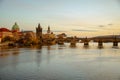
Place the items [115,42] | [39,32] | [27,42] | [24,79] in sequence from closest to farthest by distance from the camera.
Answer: [24,79] → [27,42] → [115,42] → [39,32]

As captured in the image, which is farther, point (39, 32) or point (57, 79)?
point (39, 32)

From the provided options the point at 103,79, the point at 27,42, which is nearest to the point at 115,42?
the point at 27,42

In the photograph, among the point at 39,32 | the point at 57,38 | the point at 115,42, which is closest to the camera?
the point at 115,42

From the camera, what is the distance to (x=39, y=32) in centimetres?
3781

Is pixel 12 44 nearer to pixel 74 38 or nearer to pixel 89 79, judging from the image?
pixel 74 38

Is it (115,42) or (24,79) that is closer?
(24,79)

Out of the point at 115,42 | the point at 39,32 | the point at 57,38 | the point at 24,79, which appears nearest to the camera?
the point at 24,79

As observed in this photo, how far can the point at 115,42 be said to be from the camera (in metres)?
34.7

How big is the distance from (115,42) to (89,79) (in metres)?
29.0

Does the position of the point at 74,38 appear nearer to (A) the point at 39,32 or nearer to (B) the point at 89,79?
(A) the point at 39,32

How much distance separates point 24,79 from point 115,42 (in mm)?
29522

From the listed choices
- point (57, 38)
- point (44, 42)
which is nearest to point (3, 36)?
point (44, 42)

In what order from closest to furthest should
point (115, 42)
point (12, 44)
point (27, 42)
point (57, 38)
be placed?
point (12, 44) < point (27, 42) < point (115, 42) < point (57, 38)

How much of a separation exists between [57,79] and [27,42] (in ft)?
76.2
